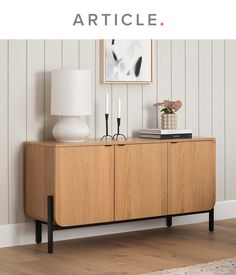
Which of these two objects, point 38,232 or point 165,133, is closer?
point 38,232

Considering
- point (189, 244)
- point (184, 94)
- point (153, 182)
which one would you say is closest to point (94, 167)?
point (153, 182)

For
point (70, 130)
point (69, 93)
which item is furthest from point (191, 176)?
point (69, 93)

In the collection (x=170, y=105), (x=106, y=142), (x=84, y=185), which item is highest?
(x=170, y=105)

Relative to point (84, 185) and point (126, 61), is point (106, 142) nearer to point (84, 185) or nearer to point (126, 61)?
point (84, 185)

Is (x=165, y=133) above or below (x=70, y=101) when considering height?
below

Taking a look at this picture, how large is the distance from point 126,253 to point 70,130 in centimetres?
86

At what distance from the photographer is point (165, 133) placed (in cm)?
550

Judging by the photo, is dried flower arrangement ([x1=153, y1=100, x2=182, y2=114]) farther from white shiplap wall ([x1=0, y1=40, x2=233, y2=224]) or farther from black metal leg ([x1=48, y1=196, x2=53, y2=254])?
black metal leg ([x1=48, y1=196, x2=53, y2=254])

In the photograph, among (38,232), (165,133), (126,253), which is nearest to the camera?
(126,253)

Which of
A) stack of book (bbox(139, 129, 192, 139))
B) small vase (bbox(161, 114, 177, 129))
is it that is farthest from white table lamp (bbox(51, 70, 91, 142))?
small vase (bbox(161, 114, 177, 129))

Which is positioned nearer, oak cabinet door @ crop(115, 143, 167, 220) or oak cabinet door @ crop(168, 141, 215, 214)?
oak cabinet door @ crop(115, 143, 167, 220)

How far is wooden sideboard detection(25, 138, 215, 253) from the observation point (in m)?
5.01

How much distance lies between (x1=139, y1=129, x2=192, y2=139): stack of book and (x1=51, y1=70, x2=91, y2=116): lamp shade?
0.63 meters
